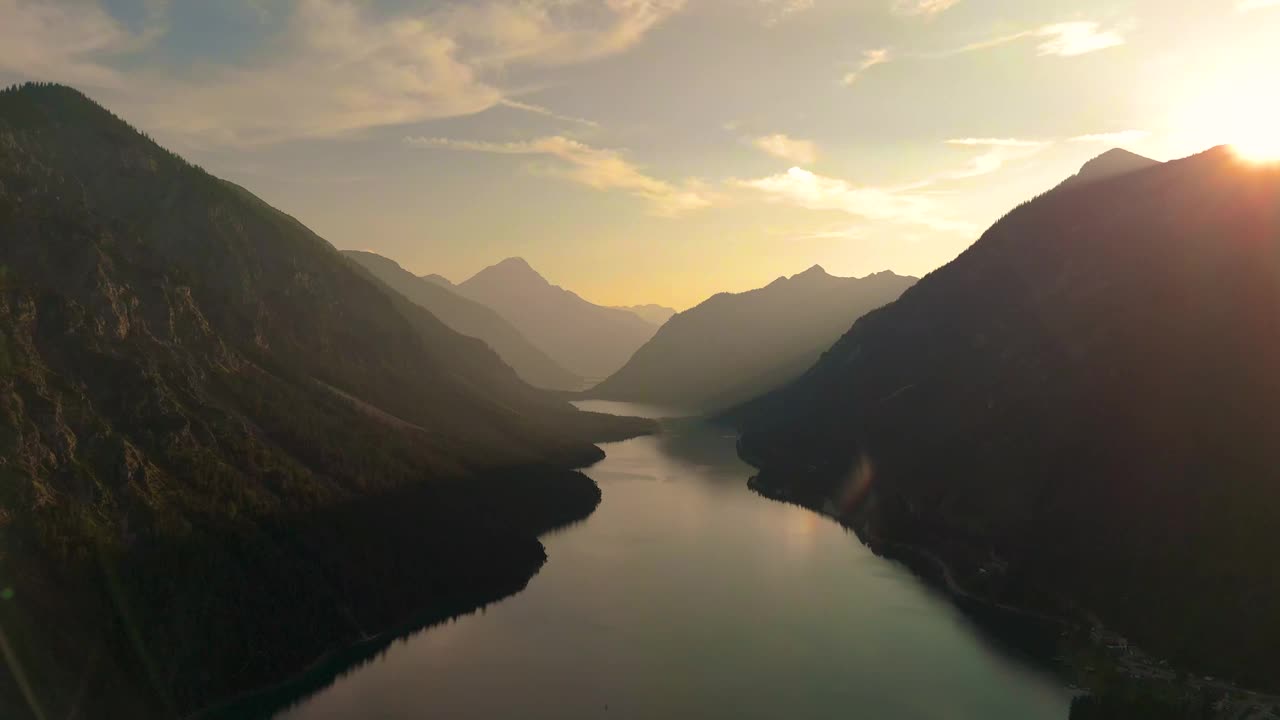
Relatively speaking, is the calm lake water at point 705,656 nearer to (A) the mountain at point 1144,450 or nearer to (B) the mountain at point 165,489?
(B) the mountain at point 165,489

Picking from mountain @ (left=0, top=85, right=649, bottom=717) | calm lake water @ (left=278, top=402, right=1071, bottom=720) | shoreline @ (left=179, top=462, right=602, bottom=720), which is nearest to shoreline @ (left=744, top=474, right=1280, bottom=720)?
calm lake water @ (left=278, top=402, right=1071, bottom=720)

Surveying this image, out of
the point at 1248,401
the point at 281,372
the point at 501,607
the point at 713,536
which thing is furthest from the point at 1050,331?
the point at 281,372

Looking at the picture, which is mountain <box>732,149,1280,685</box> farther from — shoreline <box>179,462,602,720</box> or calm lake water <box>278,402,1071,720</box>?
shoreline <box>179,462,602,720</box>

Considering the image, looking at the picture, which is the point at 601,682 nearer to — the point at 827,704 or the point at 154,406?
the point at 827,704

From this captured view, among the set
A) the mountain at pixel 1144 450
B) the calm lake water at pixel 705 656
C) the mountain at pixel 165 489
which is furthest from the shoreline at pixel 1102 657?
the mountain at pixel 165 489

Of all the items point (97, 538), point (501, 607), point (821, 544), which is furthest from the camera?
point (821, 544)

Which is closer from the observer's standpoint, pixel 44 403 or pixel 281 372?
pixel 44 403
